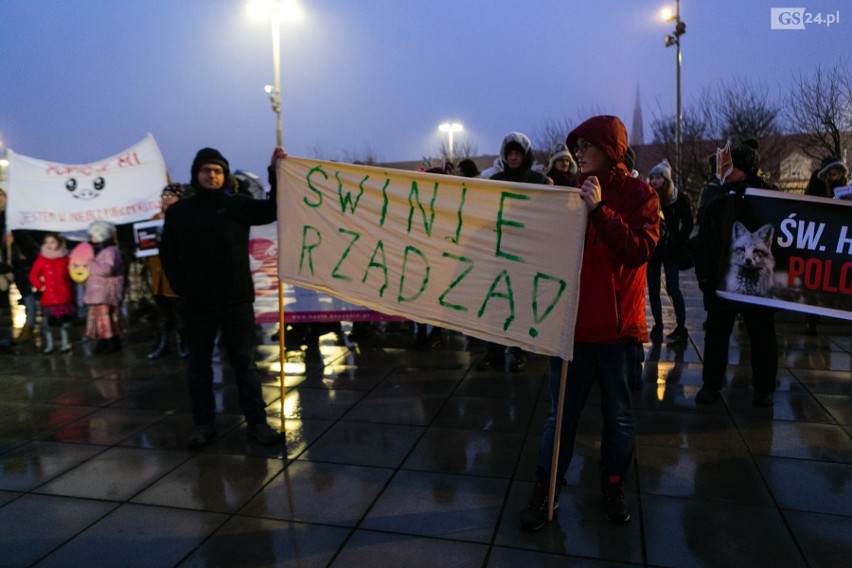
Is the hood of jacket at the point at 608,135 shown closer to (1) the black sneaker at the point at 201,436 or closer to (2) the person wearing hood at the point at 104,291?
(1) the black sneaker at the point at 201,436

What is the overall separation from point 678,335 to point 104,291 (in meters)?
6.51

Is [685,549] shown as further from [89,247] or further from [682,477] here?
[89,247]

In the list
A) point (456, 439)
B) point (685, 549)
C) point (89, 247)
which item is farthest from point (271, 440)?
point (89, 247)

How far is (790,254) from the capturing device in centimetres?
486

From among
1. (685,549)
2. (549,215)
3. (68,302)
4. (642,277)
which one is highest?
(549,215)

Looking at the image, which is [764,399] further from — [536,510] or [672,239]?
[536,510]

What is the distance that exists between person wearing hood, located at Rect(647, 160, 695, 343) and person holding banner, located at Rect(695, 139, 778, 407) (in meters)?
1.67

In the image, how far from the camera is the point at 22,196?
8562 millimetres

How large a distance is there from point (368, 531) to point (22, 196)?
25.6 feet

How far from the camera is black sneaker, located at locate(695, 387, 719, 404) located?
4.98m

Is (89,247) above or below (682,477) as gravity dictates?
above

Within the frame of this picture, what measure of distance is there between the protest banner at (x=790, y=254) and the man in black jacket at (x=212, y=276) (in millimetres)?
3518

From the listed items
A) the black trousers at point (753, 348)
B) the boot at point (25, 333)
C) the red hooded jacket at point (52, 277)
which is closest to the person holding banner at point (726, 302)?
the black trousers at point (753, 348)

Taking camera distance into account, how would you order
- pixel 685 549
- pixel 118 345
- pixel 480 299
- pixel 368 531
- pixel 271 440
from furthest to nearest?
pixel 118 345, pixel 271 440, pixel 480 299, pixel 368 531, pixel 685 549
